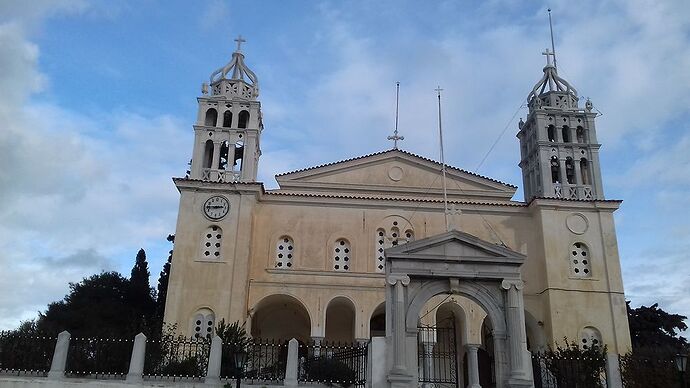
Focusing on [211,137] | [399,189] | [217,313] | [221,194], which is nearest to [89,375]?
[217,313]

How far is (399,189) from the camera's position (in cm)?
3300

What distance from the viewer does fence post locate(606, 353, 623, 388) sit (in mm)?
18719

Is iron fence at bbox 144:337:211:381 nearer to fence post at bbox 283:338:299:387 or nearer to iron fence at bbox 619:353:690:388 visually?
fence post at bbox 283:338:299:387

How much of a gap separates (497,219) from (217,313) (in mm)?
14851

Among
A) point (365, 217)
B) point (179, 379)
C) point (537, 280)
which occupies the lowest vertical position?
point (179, 379)

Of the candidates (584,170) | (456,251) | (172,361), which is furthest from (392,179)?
(172,361)

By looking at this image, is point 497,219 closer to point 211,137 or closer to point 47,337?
point 211,137

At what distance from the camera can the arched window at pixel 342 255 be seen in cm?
3073

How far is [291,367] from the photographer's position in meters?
19.0

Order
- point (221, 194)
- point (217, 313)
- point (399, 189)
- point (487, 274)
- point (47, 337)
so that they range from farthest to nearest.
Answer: point (399, 189)
point (221, 194)
point (217, 313)
point (47, 337)
point (487, 274)

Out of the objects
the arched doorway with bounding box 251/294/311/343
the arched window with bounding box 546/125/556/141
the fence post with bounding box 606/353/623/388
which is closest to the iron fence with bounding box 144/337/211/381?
the arched doorway with bounding box 251/294/311/343

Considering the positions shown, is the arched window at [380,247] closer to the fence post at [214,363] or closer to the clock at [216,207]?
the clock at [216,207]

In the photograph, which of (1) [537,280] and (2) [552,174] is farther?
(2) [552,174]

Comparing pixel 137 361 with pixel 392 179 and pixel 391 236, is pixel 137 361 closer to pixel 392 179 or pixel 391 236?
pixel 391 236
